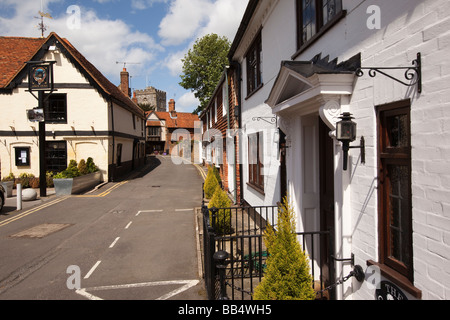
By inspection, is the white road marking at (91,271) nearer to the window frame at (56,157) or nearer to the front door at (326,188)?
the front door at (326,188)

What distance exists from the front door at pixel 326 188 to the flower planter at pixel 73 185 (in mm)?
15244

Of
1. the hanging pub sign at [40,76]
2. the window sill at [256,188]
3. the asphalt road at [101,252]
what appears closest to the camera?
the asphalt road at [101,252]

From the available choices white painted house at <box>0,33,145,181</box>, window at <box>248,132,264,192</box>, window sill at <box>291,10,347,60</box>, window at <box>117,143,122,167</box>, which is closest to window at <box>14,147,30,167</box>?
white painted house at <box>0,33,145,181</box>

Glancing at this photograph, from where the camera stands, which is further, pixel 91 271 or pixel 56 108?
pixel 56 108

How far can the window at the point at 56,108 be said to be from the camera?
20.7 meters

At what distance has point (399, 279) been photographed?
2.96 m

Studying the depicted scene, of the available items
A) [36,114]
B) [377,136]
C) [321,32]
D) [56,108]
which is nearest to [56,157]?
[56,108]

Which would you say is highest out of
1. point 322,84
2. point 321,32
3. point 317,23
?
point 317,23

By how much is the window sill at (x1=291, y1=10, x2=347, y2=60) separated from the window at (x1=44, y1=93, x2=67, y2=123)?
19382mm

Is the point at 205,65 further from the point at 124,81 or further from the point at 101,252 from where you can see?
the point at 101,252

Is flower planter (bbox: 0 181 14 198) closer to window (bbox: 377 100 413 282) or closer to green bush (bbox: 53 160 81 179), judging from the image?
green bush (bbox: 53 160 81 179)

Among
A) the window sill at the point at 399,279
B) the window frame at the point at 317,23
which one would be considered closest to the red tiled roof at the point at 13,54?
the window frame at the point at 317,23

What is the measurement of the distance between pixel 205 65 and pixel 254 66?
26.9 m

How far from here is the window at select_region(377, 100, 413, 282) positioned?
2.92 m
